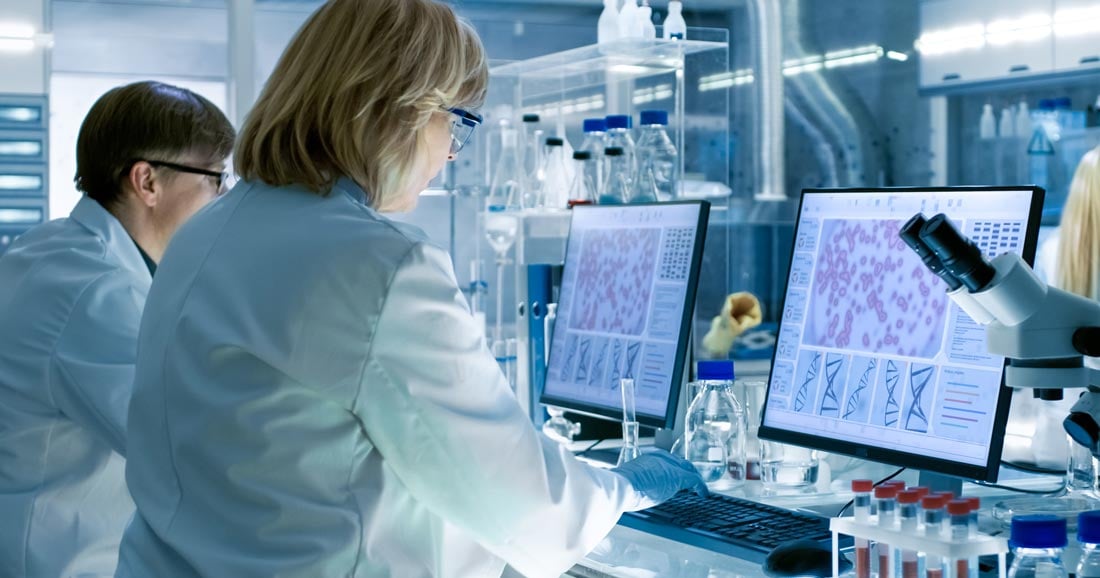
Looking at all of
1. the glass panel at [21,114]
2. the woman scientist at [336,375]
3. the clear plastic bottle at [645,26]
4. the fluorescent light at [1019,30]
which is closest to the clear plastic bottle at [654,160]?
the clear plastic bottle at [645,26]

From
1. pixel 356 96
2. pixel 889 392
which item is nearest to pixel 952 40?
pixel 889 392

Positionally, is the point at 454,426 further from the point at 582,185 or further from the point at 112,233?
the point at 582,185

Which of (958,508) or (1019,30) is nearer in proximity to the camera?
(958,508)

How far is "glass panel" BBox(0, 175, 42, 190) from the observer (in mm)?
3631

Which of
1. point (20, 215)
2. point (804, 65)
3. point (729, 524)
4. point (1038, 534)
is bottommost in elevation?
point (729, 524)

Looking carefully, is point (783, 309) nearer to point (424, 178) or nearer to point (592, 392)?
point (592, 392)

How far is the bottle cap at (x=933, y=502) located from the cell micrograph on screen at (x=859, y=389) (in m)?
0.43

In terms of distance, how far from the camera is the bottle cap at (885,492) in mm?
1157

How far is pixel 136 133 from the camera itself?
1.96 m

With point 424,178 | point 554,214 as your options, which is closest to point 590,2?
point 554,214

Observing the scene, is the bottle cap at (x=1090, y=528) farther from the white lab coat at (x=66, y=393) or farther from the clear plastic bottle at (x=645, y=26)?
the clear plastic bottle at (x=645, y=26)

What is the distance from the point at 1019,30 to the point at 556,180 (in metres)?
3.10

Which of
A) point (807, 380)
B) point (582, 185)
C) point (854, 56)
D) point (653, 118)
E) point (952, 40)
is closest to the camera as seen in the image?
point (807, 380)

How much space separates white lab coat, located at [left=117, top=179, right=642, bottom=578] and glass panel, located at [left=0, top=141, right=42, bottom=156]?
263cm
